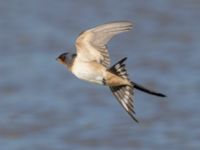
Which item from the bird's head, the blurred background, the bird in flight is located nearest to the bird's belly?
the bird in flight

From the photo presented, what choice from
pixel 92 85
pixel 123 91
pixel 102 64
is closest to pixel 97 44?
pixel 102 64

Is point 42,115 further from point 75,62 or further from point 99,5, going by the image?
point 75,62

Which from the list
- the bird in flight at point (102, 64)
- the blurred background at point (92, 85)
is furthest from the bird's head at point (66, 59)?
the blurred background at point (92, 85)

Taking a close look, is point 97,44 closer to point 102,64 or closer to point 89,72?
point 102,64

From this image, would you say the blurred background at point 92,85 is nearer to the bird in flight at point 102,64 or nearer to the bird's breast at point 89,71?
the bird in flight at point 102,64

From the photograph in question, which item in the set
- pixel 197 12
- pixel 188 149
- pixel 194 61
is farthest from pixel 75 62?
pixel 197 12

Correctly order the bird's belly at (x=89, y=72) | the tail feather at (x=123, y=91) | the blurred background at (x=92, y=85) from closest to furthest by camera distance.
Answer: the bird's belly at (x=89, y=72) → the tail feather at (x=123, y=91) → the blurred background at (x=92, y=85)
